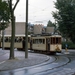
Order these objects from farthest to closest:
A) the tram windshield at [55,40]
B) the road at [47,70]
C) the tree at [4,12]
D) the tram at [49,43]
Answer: the tram windshield at [55,40] < the tram at [49,43] < the tree at [4,12] < the road at [47,70]

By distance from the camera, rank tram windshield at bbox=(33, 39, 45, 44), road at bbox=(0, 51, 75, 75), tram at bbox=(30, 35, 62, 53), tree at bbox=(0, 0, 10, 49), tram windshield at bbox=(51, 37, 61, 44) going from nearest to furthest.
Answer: road at bbox=(0, 51, 75, 75) < tree at bbox=(0, 0, 10, 49) < tram at bbox=(30, 35, 62, 53) < tram windshield at bbox=(51, 37, 61, 44) < tram windshield at bbox=(33, 39, 45, 44)

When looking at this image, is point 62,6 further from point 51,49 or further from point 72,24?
point 51,49

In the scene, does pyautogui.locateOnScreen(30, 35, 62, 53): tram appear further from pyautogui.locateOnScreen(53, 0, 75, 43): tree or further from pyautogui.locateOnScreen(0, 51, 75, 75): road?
pyautogui.locateOnScreen(53, 0, 75, 43): tree

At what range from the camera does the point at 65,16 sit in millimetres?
55594

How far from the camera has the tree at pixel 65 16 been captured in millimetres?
55062

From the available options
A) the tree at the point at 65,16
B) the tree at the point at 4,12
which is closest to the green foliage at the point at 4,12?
the tree at the point at 4,12

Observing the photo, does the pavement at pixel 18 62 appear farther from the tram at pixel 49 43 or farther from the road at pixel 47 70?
the tram at pixel 49 43

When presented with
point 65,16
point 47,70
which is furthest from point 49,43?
point 47,70

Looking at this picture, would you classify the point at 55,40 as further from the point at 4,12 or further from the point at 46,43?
the point at 4,12

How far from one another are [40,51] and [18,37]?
326 inches

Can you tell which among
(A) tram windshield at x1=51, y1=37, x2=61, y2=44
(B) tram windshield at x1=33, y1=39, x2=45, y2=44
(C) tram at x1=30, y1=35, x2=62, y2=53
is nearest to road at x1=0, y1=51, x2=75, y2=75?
(C) tram at x1=30, y1=35, x2=62, y2=53

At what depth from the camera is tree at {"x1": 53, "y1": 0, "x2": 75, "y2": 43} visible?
Answer: 5506 centimetres

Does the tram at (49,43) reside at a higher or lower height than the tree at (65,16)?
lower

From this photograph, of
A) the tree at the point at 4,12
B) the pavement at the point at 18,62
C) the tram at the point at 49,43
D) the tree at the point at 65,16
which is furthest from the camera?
the tree at the point at 65,16
